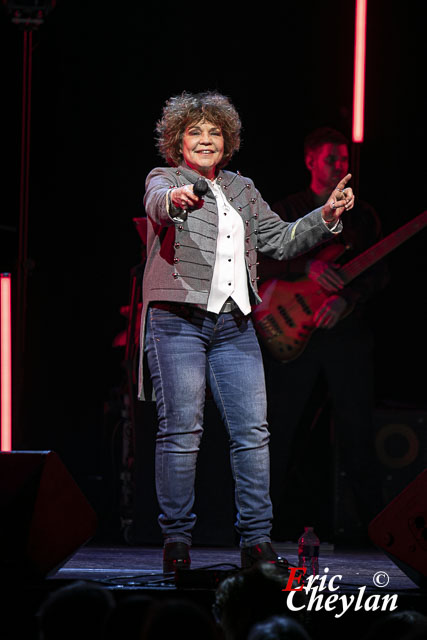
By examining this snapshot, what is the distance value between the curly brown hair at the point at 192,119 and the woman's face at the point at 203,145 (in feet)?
0.07

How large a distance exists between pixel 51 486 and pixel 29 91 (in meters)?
2.77

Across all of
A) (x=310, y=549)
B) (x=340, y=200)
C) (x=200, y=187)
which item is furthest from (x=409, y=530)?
(x=200, y=187)

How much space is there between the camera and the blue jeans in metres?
2.97

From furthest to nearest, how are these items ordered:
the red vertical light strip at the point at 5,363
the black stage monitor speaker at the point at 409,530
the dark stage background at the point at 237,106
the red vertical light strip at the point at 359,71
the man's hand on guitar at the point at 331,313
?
the dark stage background at the point at 237,106 < the man's hand on guitar at the point at 331,313 < the red vertical light strip at the point at 359,71 < the red vertical light strip at the point at 5,363 < the black stage monitor speaker at the point at 409,530

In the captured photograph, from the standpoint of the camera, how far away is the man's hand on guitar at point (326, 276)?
192 inches

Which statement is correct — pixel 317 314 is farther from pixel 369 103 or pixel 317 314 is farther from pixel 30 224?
pixel 30 224

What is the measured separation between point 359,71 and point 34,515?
120 inches

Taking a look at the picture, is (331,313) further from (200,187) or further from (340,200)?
(200,187)

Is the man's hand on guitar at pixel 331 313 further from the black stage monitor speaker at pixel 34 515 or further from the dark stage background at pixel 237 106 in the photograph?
the black stage monitor speaker at pixel 34 515

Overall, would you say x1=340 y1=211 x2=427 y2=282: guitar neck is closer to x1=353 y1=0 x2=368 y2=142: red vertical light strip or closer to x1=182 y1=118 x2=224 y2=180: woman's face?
x1=353 y1=0 x2=368 y2=142: red vertical light strip

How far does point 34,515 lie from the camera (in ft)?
8.98

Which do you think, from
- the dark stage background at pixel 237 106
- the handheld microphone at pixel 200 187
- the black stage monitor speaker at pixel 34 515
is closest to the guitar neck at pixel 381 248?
the dark stage background at pixel 237 106

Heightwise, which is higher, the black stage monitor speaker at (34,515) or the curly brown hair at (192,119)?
the curly brown hair at (192,119)

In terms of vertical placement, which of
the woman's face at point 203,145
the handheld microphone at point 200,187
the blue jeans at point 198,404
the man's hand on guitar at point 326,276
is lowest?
the blue jeans at point 198,404
